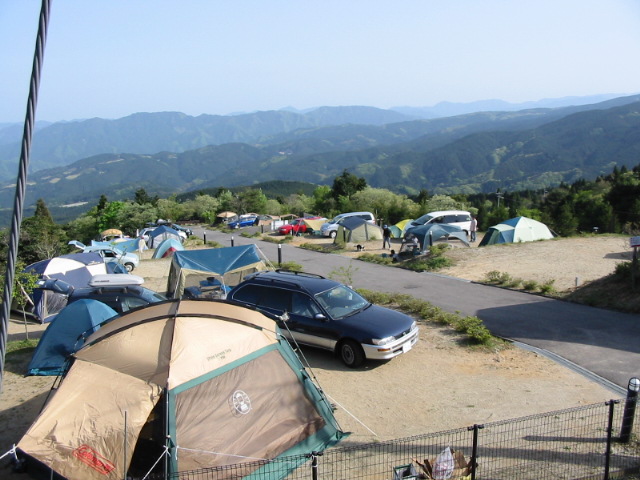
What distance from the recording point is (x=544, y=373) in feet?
30.2

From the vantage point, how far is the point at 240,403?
21.0 feet

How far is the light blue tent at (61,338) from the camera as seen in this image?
32.3ft

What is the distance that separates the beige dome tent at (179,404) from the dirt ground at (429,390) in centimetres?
101

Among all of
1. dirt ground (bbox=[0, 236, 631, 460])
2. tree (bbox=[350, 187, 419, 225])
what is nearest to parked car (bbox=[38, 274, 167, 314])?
dirt ground (bbox=[0, 236, 631, 460])

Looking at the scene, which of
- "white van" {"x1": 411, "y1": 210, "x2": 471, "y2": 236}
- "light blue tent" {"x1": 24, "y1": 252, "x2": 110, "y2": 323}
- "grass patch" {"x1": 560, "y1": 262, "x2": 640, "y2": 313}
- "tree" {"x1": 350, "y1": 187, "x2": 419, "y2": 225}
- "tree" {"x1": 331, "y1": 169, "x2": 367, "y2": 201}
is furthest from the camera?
"tree" {"x1": 331, "y1": 169, "x2": 367, "y2": 201}

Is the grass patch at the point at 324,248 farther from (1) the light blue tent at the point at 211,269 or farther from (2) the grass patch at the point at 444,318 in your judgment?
(1) the light blue tent at the point at 211,269

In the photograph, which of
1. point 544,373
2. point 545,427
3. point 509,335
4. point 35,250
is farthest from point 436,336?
point 35,250

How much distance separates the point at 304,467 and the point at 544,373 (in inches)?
196

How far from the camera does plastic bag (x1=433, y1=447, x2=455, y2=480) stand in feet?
18.4

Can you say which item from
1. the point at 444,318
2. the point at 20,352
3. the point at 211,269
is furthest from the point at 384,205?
the point at 20,352

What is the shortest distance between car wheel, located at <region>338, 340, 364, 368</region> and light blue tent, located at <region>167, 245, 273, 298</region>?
5.68 m

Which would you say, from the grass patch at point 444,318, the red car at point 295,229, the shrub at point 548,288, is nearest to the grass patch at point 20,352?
the grass patch at point 444,318

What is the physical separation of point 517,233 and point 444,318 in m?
15.4

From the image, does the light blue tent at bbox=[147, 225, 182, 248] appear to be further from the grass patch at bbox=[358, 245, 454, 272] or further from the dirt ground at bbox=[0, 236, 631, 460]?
the dirt ground at bbox=[0, 236, 631, 460]
